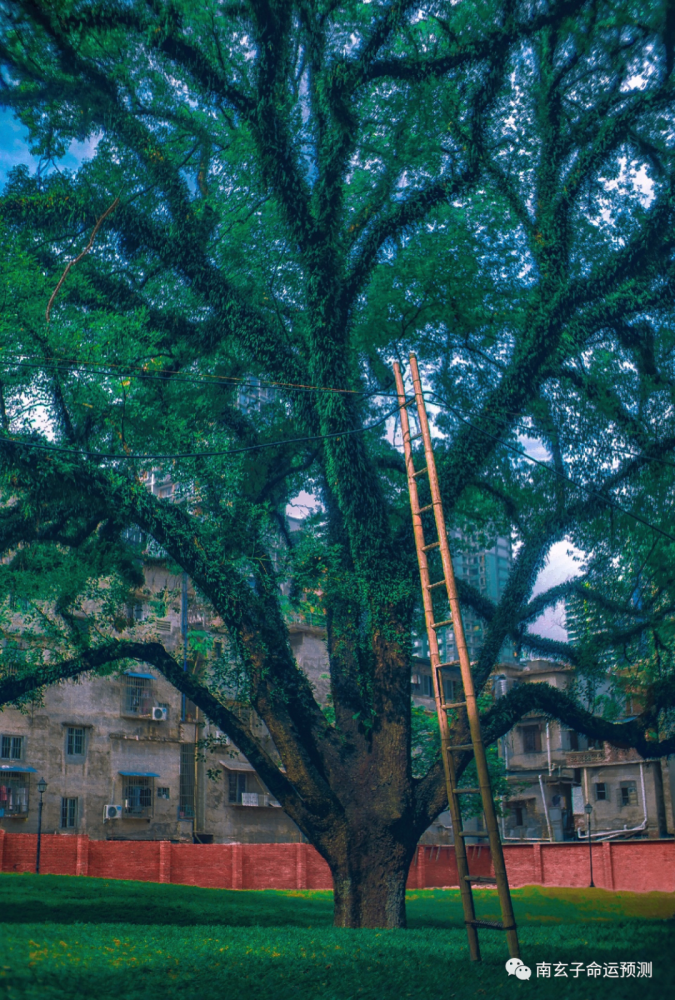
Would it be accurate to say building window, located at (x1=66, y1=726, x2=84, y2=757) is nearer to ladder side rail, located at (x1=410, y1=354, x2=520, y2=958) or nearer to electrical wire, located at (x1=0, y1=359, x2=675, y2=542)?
electrical wire, located at (x1=0, y1=359, x2=675, y2=542)

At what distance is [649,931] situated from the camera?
16250mm

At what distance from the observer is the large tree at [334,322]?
53.4ft

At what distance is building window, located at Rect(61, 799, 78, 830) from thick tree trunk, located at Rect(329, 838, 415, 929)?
23.4 metres

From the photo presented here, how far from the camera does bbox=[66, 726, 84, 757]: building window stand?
3719 cm

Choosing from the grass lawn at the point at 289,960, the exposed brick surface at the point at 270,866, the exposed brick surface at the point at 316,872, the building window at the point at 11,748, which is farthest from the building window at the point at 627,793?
the grass lawn at the point at 289,960

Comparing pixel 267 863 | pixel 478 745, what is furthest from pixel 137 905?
pixel 267 863

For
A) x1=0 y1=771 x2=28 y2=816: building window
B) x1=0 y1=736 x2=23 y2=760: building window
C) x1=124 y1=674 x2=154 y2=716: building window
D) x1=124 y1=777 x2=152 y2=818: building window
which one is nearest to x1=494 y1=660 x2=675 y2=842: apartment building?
x1=124 y1=777 x2=152 y2=818: building window

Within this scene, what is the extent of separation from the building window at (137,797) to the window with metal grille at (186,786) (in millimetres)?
1816

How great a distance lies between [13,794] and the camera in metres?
34.9

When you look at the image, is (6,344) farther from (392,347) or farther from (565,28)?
(565,28)

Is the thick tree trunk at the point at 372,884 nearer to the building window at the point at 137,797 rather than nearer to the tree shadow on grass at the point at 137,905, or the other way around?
the tree shadow on grass at the point at 137,905

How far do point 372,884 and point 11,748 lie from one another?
23.5m

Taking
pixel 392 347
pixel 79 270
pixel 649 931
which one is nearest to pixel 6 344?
pixel 79 270

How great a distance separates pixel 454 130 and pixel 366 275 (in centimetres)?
322
